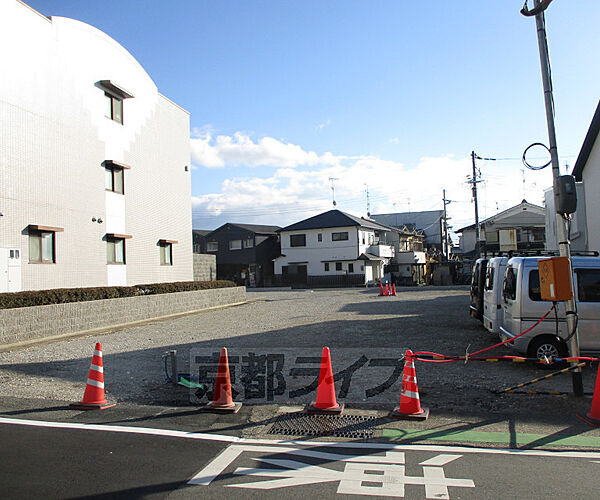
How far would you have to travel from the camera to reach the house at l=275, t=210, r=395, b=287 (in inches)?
1962

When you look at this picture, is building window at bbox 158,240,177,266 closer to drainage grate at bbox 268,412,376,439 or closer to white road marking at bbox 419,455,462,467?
drainage grate at bbox 268,412,376,439

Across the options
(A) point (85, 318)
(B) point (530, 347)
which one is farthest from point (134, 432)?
(A) point (85, 318)

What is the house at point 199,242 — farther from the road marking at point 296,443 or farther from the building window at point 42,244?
the road marking at point 296,443

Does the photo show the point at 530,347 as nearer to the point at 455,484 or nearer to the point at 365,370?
the point at 365,370

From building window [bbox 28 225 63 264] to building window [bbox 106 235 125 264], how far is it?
2978mm

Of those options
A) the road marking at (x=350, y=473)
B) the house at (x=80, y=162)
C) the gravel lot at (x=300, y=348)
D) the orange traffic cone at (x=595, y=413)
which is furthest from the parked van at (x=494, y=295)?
the house at (x=80, y=162)

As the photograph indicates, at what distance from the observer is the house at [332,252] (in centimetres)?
4984

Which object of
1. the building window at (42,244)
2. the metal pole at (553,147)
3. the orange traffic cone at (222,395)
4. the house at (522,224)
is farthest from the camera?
the house at (522,224)

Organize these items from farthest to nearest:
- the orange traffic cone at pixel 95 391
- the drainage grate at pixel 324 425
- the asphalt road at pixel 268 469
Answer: the orange traffic cone at pixel 95 391 < the drainage grate at pixel 324 425 < the asphalt road at pixel 268 469

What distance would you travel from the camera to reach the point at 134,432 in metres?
5.55

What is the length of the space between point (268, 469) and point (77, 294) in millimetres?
12725

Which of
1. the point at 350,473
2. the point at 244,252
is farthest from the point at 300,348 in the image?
the point at 244,252

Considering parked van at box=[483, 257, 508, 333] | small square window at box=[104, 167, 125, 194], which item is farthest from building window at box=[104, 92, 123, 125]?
parked van at box=[483, 257, 508, 333]

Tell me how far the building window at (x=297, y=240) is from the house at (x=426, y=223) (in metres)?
25.1
